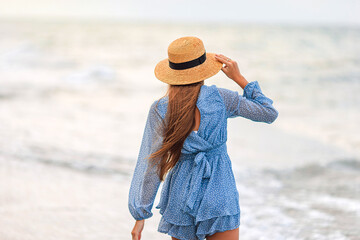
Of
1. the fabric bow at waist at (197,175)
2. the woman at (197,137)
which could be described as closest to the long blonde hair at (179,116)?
the woman at (197,137)

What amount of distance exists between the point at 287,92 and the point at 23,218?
11558mm

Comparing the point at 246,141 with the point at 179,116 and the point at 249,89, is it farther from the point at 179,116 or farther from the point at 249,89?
the point at 179,116

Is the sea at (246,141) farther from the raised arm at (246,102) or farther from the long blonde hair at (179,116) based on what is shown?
the raised arm at (246,102)

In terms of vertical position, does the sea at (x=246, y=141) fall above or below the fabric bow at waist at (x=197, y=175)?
below

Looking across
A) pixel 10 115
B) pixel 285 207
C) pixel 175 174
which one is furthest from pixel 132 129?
pixel 175 174

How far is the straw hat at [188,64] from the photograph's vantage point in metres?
2.02

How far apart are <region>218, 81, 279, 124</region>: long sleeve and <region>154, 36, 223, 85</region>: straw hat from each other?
12 centimetres

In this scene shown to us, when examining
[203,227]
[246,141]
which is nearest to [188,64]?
[203,227]

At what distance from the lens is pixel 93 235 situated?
3.73 meters

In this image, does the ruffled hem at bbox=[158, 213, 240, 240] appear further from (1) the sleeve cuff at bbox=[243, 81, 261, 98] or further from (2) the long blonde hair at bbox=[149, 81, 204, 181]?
(1) the sleeve cuff at bbox=[243, 81, 261, 98]

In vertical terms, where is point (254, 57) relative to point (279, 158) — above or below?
above

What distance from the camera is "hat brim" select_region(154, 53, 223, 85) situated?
201 cm

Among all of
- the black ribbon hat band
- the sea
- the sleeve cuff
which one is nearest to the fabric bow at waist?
the sleeve cuff

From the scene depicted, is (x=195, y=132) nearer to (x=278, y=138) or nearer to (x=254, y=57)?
(x=278, y=138)
